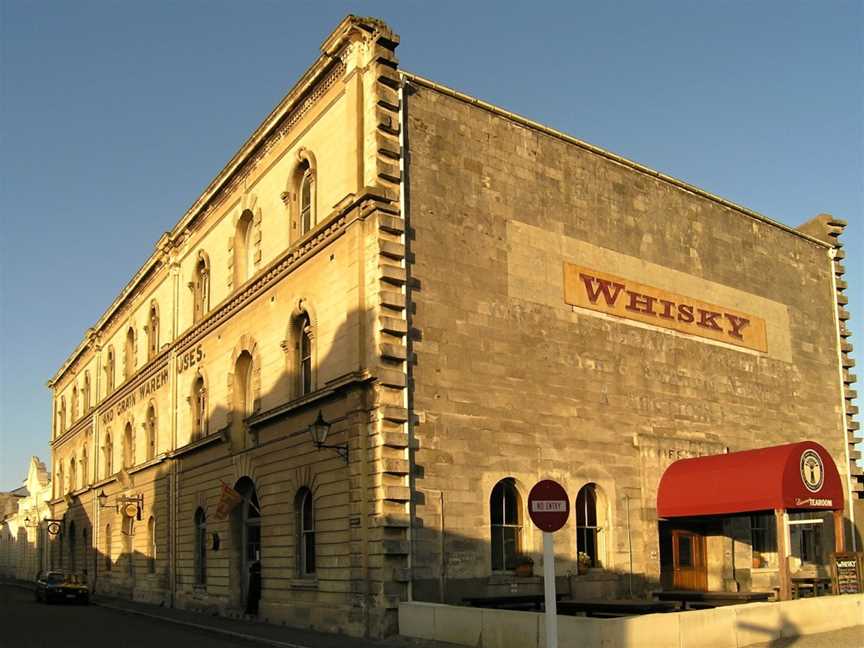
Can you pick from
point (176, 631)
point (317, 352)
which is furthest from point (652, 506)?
point (176, 631)

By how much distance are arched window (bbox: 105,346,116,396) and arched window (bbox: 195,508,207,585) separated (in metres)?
18.8

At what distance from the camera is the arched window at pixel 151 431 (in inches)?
1576

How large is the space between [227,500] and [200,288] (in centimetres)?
964

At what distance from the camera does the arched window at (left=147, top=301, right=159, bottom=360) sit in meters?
40.6

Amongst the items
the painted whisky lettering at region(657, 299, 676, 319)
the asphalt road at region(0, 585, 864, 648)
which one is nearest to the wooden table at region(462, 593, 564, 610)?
the asphalt road at region(0, 585, 864, 648)

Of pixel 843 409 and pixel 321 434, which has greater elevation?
pixel 843 409

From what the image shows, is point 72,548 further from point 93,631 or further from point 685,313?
point 685,313

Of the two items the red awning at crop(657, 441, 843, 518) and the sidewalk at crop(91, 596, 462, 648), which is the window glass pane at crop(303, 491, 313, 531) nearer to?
the sidewalk at crop(91, 596, 462, 648)

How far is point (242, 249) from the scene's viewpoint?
30.5 metres

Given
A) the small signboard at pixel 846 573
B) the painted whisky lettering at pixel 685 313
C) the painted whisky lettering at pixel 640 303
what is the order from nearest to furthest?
the small signboard at pixel 846 573 < the painted whisky lettering at pixel 640 303 < the painted whisky lettering at pixel 685 313

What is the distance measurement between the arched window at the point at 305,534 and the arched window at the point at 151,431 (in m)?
17.5

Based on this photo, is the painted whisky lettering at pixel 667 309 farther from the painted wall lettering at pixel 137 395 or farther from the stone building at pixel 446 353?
the painted wall lettering at pixel 137 395

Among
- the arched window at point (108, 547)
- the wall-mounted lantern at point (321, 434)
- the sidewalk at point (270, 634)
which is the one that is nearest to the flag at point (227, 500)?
the sidewalk at point (270, 634)

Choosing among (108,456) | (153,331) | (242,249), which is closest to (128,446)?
(108,456)
